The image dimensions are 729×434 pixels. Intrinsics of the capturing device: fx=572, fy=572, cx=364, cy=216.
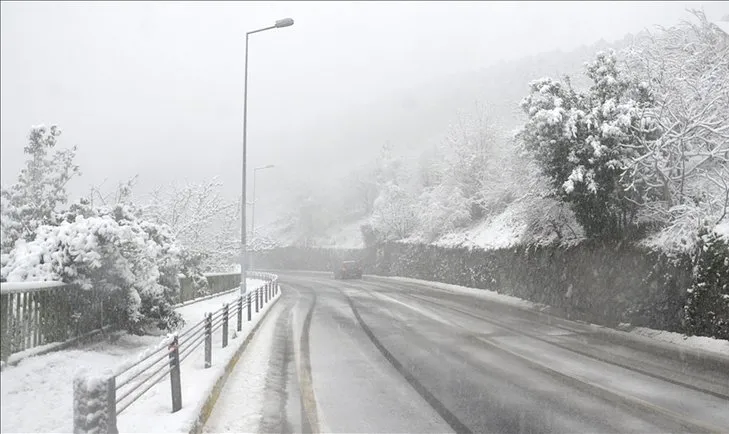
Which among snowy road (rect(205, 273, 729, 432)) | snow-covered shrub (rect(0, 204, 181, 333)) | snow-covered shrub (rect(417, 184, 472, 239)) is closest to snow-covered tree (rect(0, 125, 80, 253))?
snow-covered shrub (rect(0, 204, 181, 333))

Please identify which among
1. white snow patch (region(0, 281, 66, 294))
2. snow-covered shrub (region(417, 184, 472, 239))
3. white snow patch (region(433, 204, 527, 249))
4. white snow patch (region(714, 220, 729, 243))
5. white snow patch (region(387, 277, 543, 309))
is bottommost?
white snow patch (region(387, 277, 543, 309))

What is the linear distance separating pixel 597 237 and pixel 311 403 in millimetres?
13566

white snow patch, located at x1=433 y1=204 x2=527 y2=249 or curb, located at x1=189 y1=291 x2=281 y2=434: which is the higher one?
white snow patch, located at x1=433 y1=204 x2=527 y2=249

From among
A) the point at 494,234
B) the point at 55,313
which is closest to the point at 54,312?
the point at 55,313

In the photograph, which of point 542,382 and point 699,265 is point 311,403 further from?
point 699,265

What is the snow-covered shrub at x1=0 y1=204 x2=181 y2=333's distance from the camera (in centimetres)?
987

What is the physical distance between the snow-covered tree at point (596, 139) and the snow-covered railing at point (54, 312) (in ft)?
41.2

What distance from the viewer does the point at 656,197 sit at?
18109 millimetres

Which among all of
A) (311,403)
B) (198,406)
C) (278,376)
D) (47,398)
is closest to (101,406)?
(47,398)

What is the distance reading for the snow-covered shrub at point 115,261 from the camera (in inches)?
388

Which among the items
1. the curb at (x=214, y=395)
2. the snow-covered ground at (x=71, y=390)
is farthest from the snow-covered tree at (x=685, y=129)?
the snow-covered ground at (x=71, y=390)

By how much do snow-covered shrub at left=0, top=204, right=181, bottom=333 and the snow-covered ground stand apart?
2.66ft

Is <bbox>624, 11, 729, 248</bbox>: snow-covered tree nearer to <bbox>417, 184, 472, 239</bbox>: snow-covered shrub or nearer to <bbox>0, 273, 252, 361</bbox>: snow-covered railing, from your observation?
<bbox>0, 273, 252, 361</bbox>: snow-covered railing

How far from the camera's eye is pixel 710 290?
12.2m
